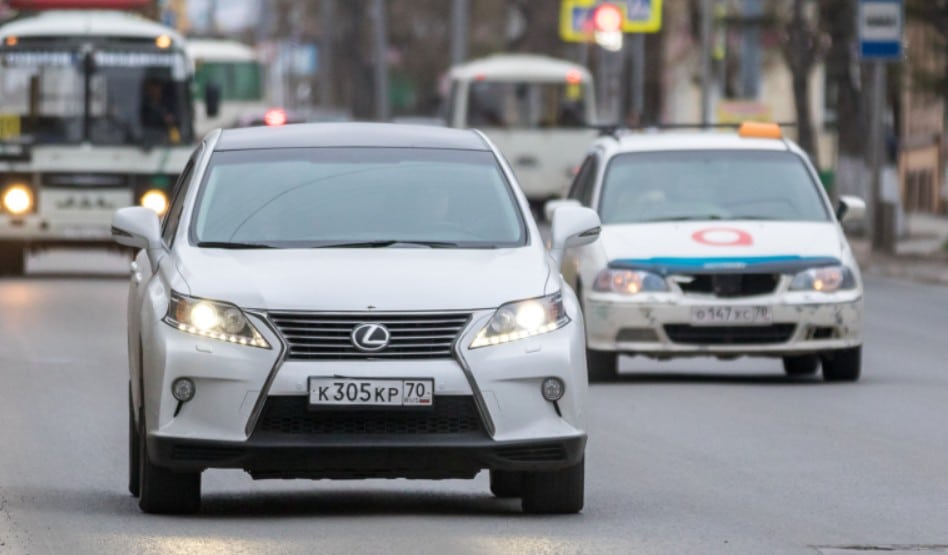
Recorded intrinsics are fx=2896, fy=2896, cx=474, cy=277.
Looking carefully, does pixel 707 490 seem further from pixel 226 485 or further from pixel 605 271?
pixel 605 271

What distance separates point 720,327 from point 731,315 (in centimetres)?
14

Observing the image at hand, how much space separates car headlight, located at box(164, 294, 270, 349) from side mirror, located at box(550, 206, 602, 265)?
1492mm

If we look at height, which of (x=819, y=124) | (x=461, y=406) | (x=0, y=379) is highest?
(x=461, y=406)

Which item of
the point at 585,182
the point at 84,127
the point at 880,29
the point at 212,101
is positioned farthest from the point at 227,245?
the point at 880,29

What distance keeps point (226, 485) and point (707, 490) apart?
78.1 inches

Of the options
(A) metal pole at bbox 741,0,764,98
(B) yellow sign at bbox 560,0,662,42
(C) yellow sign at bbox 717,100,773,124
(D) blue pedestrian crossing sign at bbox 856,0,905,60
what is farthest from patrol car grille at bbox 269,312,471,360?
(B) yellow sign at bbox 560,0,662,42

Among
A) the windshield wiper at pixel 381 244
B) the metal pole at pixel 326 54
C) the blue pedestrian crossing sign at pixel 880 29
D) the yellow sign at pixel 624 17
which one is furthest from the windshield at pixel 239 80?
the windshield wiper at pixel 381 244

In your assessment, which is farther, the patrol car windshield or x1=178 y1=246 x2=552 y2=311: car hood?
the patrol car windshield

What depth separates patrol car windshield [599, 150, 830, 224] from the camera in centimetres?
1841

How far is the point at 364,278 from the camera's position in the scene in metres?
10.3

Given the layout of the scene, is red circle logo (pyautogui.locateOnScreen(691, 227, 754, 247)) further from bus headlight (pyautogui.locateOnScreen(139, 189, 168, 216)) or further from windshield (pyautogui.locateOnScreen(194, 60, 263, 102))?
windshield (pyautogui.locateOnScreen(194, 60, 263, 102))

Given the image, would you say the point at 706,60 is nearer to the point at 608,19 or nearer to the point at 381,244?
the point at 608,19

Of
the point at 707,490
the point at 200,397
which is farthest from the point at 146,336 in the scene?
the point at 707,490

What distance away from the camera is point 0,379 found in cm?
1789
